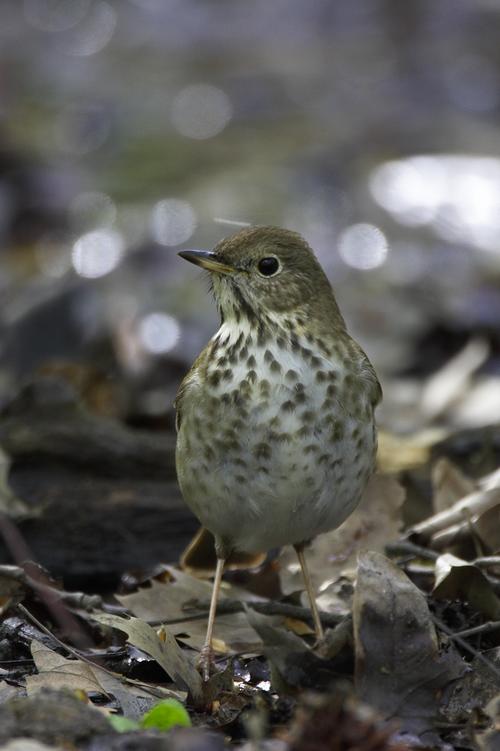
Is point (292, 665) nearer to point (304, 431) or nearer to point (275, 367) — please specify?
point (304, 431)

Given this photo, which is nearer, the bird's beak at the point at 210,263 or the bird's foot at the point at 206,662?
the bird's foot at the point at 206,662

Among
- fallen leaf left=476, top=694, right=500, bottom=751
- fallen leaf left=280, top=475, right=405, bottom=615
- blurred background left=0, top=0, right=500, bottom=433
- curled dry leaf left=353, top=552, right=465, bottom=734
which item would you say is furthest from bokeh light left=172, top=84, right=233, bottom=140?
fallen leaf left=476, top=694, right=500, bottom=751

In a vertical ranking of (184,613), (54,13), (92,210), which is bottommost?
(184,613)

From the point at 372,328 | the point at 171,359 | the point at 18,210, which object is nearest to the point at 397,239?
the point at 372,328

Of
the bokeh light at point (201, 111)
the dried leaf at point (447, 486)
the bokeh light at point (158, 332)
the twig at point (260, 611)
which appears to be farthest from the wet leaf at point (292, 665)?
the bokeh light at point (201, 111)

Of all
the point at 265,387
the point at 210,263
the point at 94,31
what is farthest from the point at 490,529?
the point at 94,31

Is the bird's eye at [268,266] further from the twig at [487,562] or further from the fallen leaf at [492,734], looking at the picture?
the fallen leaf at [492,734]

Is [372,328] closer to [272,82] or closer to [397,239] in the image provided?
[397,239]
